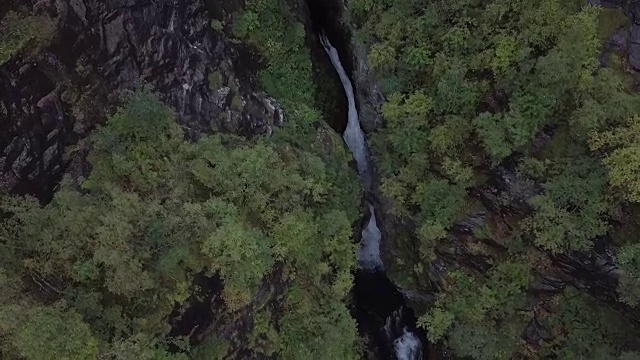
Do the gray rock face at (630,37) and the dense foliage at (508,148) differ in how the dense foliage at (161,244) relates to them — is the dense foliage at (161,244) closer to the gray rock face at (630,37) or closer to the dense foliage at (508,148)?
the dense foliage at (508,148)

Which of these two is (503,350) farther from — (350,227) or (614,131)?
(614,131)

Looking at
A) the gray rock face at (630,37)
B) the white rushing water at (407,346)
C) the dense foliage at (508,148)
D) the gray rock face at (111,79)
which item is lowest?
the white rushing water at (407,346)

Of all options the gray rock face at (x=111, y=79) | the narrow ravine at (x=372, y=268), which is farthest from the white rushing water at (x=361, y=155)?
the gray rock face at (x=111, y=79)

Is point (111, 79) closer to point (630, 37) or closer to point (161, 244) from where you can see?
point (161, 244)

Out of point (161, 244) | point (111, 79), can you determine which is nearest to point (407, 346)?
point (161, 244)

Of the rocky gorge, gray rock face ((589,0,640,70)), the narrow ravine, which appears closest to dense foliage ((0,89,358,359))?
the rocky gorge

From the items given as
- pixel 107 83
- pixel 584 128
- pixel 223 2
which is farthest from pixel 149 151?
pixel 584 128
